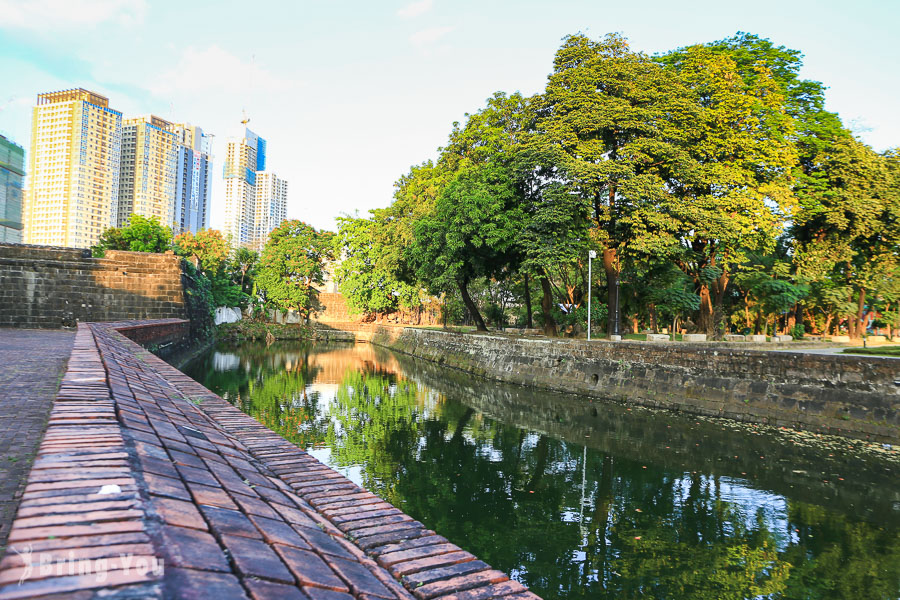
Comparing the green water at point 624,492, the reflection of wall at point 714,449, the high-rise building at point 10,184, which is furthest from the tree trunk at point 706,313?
the high-rise building at point 10,184

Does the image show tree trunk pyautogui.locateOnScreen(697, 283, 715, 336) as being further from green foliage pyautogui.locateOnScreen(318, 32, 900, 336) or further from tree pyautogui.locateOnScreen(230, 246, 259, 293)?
tree pyautogui.locateOnScreen(230, 246, 259, 293)

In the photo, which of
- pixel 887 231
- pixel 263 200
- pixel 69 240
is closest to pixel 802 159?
pixel 887 231

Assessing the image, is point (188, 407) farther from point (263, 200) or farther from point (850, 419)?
point (263, 200)

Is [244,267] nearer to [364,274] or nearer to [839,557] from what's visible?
[364,274]

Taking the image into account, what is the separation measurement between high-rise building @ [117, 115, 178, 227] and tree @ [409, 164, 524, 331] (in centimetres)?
10119

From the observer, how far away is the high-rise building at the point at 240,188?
557 ft

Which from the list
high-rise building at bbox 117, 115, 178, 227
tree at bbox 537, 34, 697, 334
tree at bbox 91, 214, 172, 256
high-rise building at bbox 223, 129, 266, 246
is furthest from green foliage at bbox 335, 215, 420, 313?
high-rise building at bbox 223, 129, 266, 246

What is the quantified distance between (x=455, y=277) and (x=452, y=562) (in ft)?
66.3

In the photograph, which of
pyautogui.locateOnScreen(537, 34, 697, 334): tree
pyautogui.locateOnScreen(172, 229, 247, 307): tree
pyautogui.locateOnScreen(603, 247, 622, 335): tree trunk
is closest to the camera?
pyautogui.locateOnScreen(537, 34, 697, 334): tree

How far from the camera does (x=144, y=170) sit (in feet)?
359

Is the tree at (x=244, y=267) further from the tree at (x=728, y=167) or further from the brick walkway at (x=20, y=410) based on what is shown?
the brick walkway at (x=20, y=410)

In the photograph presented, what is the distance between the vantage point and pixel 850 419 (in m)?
11.0

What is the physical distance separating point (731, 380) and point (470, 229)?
1092cm

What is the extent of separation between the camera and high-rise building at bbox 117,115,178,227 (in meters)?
108
